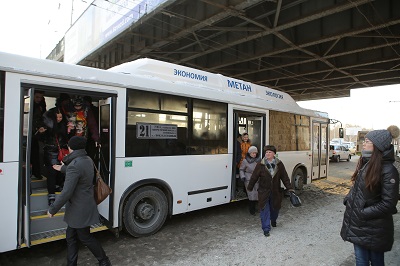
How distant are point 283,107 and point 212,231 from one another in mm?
4643

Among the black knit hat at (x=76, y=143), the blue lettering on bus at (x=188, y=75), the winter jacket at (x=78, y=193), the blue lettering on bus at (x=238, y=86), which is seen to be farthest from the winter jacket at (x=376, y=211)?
the blue lettering on bus at (x=238, y=86)

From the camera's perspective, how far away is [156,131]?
5.26 meters

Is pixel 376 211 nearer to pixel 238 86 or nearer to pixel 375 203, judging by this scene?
pixel 375 203

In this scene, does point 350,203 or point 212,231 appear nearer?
point 350,203

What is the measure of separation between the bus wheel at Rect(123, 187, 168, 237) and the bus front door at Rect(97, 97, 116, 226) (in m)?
0.34

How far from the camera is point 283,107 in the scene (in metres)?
8.55

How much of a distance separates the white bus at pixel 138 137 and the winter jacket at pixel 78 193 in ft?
2.52

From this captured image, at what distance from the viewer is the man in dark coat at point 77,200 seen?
337 cm

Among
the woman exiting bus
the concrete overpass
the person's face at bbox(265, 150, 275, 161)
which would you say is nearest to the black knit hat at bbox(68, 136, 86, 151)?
the woman exiting bus

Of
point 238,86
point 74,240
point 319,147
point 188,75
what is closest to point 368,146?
point 74,240

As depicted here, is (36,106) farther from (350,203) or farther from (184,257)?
(350,203)

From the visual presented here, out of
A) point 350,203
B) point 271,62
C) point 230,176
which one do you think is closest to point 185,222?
point 230,176

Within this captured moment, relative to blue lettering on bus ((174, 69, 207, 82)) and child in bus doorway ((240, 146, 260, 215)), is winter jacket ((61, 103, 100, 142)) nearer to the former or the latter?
blue lettering on bus ((174, 69, 207, 82))

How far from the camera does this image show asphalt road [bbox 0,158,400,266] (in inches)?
169
